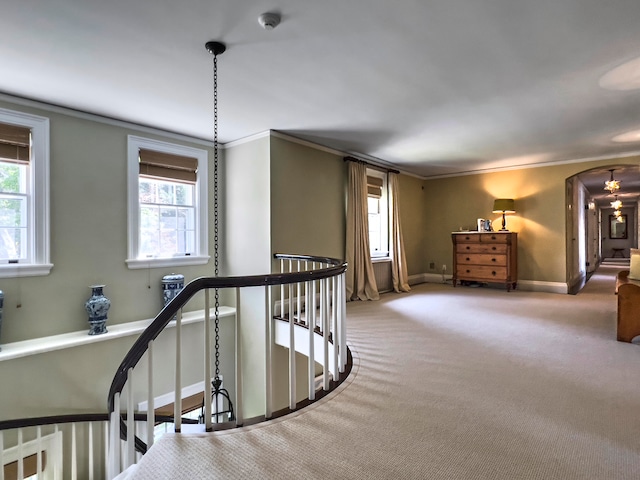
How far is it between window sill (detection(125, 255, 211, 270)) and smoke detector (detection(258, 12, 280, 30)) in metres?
3.17

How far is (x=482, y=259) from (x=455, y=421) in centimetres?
500

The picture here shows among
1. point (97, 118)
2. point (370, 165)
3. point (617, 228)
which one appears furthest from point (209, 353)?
point (617, 228)

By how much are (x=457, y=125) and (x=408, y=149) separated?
47.5 inches

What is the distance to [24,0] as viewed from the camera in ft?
6.39

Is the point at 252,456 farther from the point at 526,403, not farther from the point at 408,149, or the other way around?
the point at 408,149

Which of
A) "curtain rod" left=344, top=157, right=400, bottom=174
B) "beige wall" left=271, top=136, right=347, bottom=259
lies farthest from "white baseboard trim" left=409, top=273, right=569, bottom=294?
"beige wall" left=271, top=136, right=347, bottom=259

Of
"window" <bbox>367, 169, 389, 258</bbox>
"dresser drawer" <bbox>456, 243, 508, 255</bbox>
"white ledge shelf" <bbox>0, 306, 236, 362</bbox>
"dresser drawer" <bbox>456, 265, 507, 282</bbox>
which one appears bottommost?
"white ledge shelf" <bbox>0, 306, 236, 362</bbox>

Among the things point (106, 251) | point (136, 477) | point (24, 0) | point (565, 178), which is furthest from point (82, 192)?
point (565, 178)

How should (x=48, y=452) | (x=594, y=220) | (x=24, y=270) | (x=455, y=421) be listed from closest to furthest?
1. (x=455, y=421)
2. (x=48, y=452)
3. (x=24, y=270)
4. (x=594, y=220)

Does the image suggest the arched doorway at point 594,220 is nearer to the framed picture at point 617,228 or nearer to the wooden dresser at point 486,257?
the framed picture at point 617,228

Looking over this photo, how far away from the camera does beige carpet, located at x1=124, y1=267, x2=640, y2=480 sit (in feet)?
5.19

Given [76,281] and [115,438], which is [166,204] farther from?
[115,438]

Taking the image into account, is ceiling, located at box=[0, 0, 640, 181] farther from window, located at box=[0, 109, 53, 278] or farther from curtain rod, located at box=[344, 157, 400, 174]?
curtain rod, located at box=[344, 157, 400, 174]

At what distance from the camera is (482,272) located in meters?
6.41
